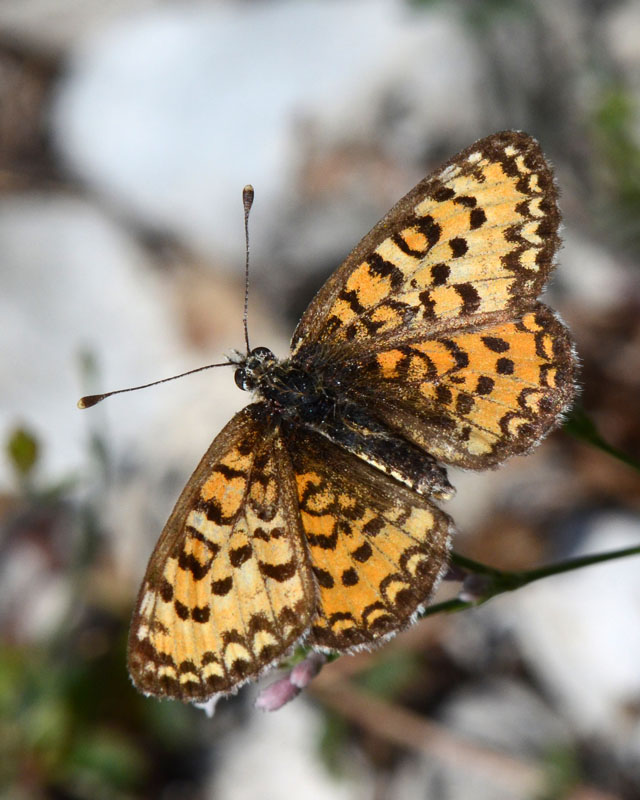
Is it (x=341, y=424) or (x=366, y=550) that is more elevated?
(x=341, y=424)

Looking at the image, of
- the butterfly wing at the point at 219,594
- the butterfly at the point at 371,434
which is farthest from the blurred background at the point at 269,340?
the butterfly wing at the point at 219,594

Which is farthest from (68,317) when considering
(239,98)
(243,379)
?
(243,379)

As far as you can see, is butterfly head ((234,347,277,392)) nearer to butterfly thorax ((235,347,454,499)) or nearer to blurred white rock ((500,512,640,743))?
butterfly thorax ((235,347,454,499))

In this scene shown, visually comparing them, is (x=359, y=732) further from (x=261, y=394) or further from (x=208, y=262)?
(x=208, y=262)

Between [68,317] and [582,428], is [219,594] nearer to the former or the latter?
[582,428]

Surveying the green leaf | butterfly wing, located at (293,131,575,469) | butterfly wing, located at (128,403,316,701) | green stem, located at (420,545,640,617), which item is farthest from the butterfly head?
the green leaf

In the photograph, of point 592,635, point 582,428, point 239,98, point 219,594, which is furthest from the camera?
point 239,98
